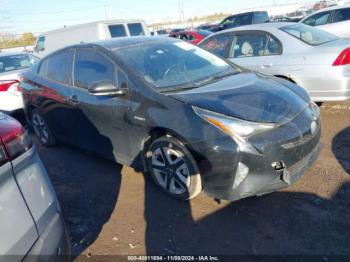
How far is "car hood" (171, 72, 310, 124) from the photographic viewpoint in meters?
2.84

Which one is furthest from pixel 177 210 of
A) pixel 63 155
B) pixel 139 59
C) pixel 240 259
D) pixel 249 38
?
pixel 249 38

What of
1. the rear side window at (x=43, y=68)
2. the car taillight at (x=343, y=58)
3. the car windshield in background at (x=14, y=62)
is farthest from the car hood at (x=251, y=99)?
the car windshield in background at (x=14, y=62)

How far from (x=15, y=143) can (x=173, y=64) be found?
234 cm

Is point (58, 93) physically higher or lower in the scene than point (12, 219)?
lower

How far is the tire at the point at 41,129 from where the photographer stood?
509 centimetres

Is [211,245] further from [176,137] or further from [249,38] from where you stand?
[249,38]

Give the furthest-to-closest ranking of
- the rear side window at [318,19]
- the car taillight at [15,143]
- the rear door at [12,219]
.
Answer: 1. the rear side window at [318,19]
2. the car taillight at [15,143]
3. the rear door at [12,219]

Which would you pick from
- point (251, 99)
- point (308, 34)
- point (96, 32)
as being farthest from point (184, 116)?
point (96, 32)

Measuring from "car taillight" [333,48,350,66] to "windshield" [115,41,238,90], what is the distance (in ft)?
5.93

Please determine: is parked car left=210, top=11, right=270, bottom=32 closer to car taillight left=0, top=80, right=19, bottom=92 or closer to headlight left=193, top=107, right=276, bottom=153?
car taillight left=0, top=80, right=19, bottom=92

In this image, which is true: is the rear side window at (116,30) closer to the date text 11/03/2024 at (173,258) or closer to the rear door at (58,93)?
the rear door at (58,93)

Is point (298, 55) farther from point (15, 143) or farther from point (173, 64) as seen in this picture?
point (15, 143)

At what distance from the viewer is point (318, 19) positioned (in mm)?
11055

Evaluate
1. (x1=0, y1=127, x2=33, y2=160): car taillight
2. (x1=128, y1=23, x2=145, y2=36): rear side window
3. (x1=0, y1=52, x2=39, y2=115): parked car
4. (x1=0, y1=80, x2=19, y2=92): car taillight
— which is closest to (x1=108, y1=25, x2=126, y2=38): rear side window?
(x1=128, y1=23, x2=145, y2=36): rear side window
